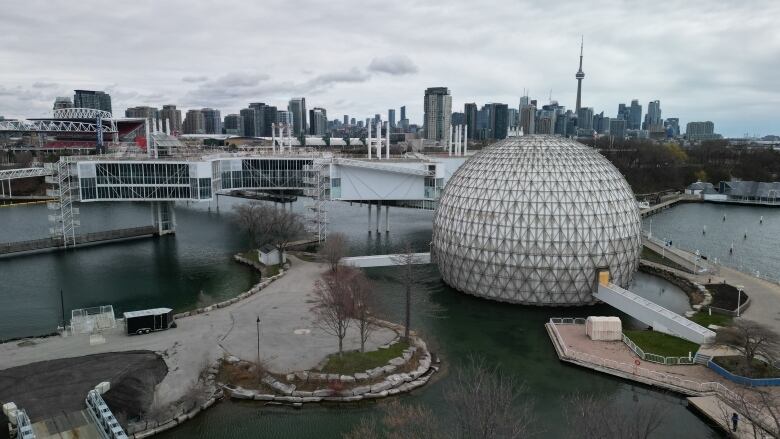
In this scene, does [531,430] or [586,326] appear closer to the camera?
[531,430]

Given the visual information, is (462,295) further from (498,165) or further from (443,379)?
(443,379)

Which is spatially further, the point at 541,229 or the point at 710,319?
the point at 541,229

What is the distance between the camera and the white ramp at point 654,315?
124ft

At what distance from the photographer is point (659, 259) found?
63594 mm

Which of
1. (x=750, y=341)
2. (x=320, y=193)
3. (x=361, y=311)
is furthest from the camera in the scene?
(x=320, y=193)

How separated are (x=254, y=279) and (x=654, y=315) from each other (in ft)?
126

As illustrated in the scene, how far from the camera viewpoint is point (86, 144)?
16862 cm

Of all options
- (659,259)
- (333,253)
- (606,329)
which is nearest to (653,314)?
(606,329)

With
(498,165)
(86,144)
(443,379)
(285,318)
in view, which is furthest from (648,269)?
(86,144)

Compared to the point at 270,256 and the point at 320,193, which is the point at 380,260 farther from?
the point at 320,193

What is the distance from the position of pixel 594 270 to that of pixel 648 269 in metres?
17.2

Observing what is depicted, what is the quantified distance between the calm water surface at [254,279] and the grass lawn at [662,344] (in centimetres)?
526

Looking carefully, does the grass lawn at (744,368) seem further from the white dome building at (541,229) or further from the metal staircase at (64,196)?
the metal staircase at (64,196)

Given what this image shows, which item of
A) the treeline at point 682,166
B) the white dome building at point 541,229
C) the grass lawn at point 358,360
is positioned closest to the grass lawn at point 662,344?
the white dome building at point 541,229
